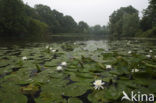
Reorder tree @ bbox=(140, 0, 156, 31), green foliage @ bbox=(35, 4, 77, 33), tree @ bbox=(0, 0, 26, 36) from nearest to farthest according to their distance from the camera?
tree @ bbox=(0, 0, 26, 36), tree @ bbox=(140, 0, 156, 31), green foliage @ bbox=(35, 4, 77, 33)

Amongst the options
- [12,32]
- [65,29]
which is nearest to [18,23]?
[12,32]

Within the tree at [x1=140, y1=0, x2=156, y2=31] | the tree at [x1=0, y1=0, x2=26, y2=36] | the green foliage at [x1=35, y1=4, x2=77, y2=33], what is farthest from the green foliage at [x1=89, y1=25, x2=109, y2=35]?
the tree at [x1=0, y1=0, x2=26, y2=36]

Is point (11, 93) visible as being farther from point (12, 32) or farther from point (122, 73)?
point (12, 32)

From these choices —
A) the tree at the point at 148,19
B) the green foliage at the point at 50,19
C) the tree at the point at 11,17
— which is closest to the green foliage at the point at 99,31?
the green foliage at the point at 50,19

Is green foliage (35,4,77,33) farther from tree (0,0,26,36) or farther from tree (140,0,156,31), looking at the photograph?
tree (140,0,156,31)

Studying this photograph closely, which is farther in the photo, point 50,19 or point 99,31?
point 99,31

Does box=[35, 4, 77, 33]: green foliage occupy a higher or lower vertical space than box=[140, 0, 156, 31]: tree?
higher

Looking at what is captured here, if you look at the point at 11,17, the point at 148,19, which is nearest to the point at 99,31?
the point at 148,19

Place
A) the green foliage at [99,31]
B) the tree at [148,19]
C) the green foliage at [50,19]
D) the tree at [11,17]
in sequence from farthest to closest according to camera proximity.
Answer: the green foliage at [99,31]
the green foliage at [50,19]
the tree at [148,19]
the tree at [11,17]

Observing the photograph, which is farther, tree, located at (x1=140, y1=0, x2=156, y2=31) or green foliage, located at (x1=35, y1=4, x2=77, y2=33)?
green foliage, located at (x1=35, y1=4, x2=77, y2=33)

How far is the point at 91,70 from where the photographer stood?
5.95 ft

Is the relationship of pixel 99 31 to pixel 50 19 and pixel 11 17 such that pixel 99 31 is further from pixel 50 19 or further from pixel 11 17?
pixel 11 17

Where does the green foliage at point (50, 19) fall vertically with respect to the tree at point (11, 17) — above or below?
above

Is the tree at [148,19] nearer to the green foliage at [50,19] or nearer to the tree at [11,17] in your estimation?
the tree at [11,17]
